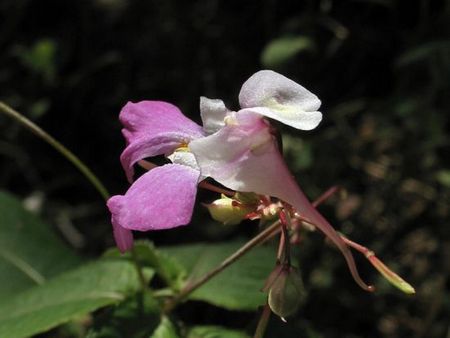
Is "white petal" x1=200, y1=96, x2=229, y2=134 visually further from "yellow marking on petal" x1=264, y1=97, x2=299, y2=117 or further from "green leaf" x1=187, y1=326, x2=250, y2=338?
"green leaf" x1=187, y1=326, x2=250, y2=338

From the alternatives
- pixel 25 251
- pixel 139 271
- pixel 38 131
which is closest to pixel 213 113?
pixel 38 131

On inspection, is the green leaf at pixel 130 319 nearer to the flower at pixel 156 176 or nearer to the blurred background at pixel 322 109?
the flower at pixel 156 176

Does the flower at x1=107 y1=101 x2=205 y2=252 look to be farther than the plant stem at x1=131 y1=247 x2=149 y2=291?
No

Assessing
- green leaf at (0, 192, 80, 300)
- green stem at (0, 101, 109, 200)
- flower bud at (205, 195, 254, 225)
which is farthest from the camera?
green leaf at (0, 192, 80, 300)

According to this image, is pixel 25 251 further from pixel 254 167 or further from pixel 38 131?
pixel 254 167

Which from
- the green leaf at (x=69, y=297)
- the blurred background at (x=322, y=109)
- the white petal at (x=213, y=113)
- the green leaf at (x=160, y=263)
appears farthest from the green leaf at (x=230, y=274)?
the white petal at (x=213, y=113)

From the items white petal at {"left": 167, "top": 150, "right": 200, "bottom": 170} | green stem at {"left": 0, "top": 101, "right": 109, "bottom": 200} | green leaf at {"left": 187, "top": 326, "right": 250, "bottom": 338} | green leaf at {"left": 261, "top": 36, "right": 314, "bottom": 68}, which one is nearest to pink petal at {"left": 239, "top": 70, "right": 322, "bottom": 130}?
white petal at {"left": 167, "top": 150, "right": 200, "bottom": 170}
